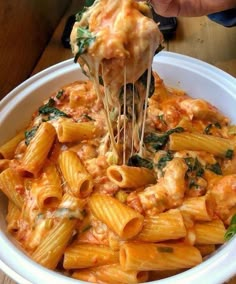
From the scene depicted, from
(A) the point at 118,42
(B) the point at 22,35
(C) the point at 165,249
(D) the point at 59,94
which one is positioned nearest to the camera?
(A) the point at 118,42

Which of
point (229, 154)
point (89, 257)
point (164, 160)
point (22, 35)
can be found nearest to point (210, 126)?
point (229, 154)

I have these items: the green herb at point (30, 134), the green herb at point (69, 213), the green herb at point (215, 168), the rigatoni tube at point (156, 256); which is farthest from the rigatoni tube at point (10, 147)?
the green herb at point (215, 168)

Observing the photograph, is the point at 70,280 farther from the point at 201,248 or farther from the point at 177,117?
the point at 177,117

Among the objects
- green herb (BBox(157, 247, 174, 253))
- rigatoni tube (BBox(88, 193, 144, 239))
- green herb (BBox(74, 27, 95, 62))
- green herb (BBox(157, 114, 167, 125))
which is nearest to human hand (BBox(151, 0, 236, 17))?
green herb (BBox(157, 114, 167, 125))

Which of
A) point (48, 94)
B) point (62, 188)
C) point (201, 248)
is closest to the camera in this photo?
point (201, 248)

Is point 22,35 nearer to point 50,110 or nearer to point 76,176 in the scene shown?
point 50,110

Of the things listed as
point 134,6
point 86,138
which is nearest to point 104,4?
point 134,6

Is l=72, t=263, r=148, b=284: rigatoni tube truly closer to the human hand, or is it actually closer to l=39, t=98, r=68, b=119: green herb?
l=39, t=98, r=68, b=119: green herb
